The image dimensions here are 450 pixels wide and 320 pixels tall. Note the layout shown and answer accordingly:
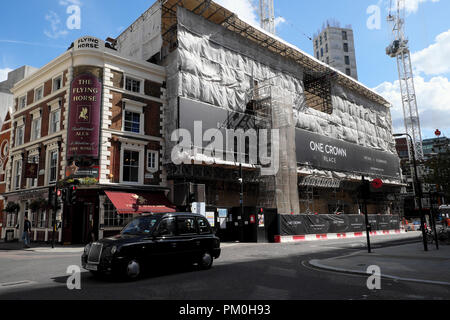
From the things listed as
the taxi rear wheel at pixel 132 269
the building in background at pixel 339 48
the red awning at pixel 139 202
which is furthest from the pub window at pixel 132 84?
the building in background at pixel 339 48

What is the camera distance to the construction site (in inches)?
916

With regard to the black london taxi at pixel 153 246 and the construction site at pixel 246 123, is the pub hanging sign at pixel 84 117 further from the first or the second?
the black london taxi at pixel 153 246

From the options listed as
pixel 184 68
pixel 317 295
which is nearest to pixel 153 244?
pixel 317 295

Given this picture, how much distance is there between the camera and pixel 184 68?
79.8ft

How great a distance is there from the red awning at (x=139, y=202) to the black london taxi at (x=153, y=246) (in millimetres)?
10517

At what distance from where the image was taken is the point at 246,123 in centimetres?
2791

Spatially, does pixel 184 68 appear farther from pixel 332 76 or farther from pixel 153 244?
pixel 332 76

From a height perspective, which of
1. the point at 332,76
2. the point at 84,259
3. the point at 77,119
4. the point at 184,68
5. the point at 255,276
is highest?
the point at 332,76

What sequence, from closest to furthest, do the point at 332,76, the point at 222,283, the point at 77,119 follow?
1. the point at 222,283
2. the point at 77,119
3. the point at 332,76

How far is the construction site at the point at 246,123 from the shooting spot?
23.3 metres

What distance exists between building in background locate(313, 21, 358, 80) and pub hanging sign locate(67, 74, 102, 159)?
75.3m
